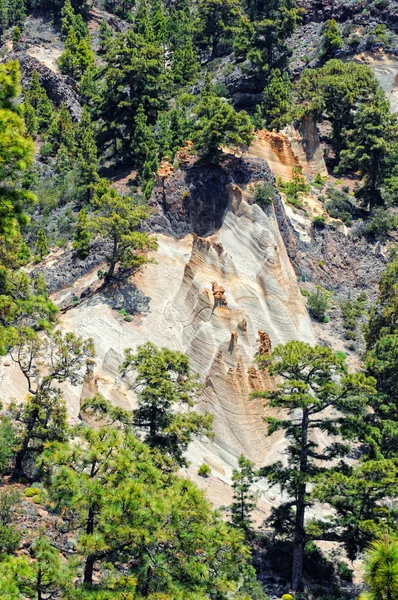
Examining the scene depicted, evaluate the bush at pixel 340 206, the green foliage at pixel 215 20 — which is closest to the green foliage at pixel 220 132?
the bush at pixel 340 206

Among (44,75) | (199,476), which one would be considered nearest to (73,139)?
(44,75)

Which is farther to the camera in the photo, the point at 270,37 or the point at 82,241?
the point at 270,37

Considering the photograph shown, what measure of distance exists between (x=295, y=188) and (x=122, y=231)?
17580 millimetres

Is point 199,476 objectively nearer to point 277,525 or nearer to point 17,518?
point 277,525

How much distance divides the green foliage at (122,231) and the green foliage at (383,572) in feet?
94.4

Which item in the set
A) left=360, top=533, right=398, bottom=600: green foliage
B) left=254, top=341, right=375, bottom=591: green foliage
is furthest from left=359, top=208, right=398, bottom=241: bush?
left=360, top=533, right=398, bottom=600: green foliage

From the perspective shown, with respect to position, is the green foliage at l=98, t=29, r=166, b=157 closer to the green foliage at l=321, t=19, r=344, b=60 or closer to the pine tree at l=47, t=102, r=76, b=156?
the pine tree at l=47, t=102, r=76, b=156

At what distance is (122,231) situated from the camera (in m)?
45.2

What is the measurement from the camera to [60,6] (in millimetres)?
92125

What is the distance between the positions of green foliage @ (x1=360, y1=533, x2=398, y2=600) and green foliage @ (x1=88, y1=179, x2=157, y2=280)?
28.8 meters

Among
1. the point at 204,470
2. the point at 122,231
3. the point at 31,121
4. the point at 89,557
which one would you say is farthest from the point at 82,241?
the point at 89,557

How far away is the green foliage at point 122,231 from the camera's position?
45.0m

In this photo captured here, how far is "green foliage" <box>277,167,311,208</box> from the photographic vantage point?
189 ft

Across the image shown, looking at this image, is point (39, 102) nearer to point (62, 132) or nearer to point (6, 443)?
point (62, 132)
